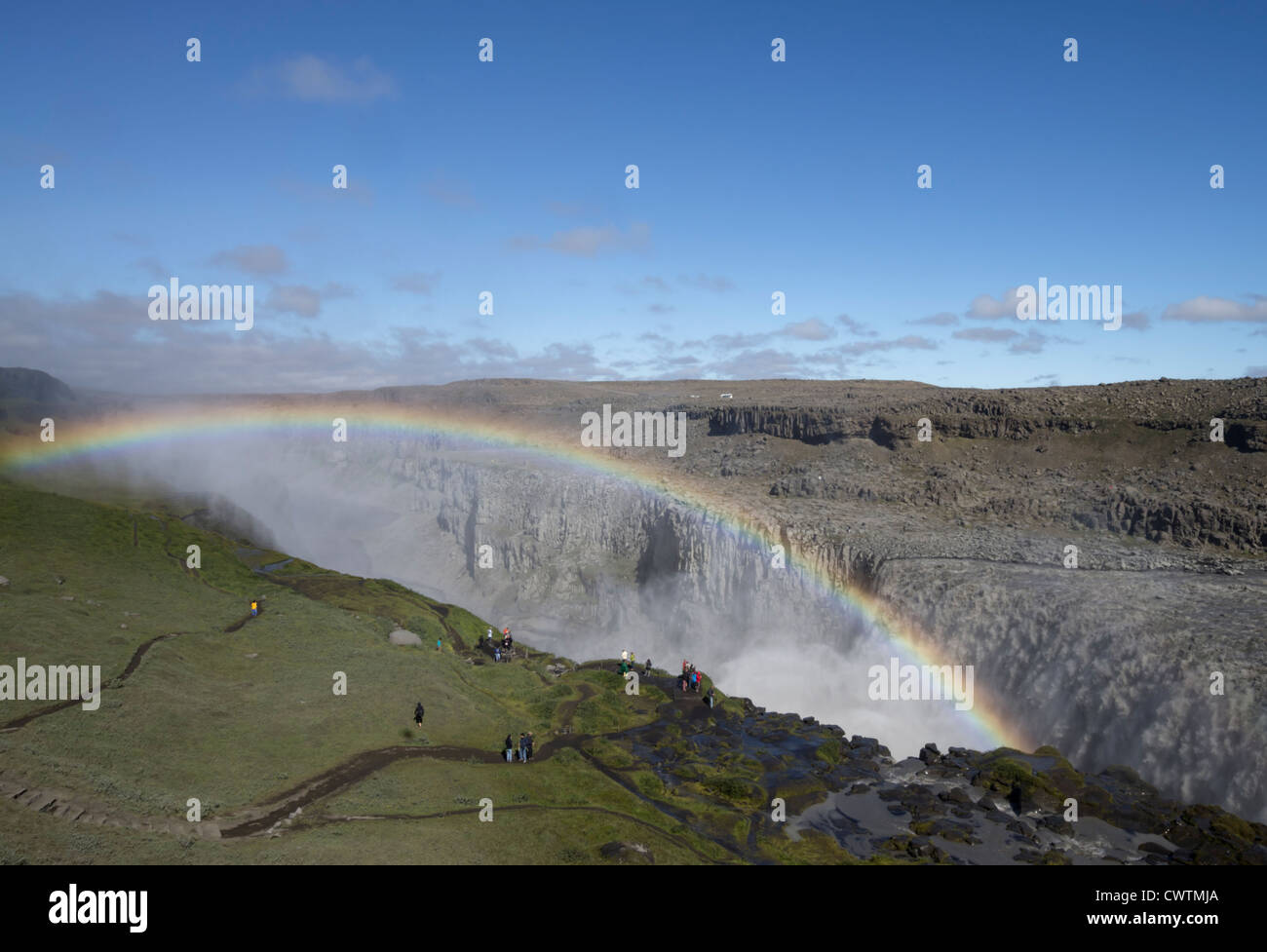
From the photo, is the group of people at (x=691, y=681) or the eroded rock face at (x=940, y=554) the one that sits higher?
the eroded rock face at (x=940, y=554)

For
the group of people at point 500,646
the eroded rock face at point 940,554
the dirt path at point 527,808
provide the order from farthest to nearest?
the group of people at point 500,646 → the eroded rock face at point 940,554 → the dirt path at point 527,808

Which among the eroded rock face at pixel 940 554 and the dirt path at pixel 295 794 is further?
the eroded rock face at pixel 940 554

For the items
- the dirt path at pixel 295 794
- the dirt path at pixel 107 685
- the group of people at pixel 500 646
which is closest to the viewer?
the dirt path at pixel 295 794

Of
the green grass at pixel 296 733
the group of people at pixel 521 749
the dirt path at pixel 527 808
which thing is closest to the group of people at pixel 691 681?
the green grass at pixel 296 733

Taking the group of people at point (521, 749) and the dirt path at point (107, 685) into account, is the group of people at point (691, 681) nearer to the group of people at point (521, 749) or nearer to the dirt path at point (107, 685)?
the group of people at point (521, 749)

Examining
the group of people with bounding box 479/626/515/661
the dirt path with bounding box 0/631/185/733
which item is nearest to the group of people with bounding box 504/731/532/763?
the group of people with bounding box 479/626/515/661

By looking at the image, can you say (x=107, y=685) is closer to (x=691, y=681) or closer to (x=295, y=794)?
(x=295, y=794)
